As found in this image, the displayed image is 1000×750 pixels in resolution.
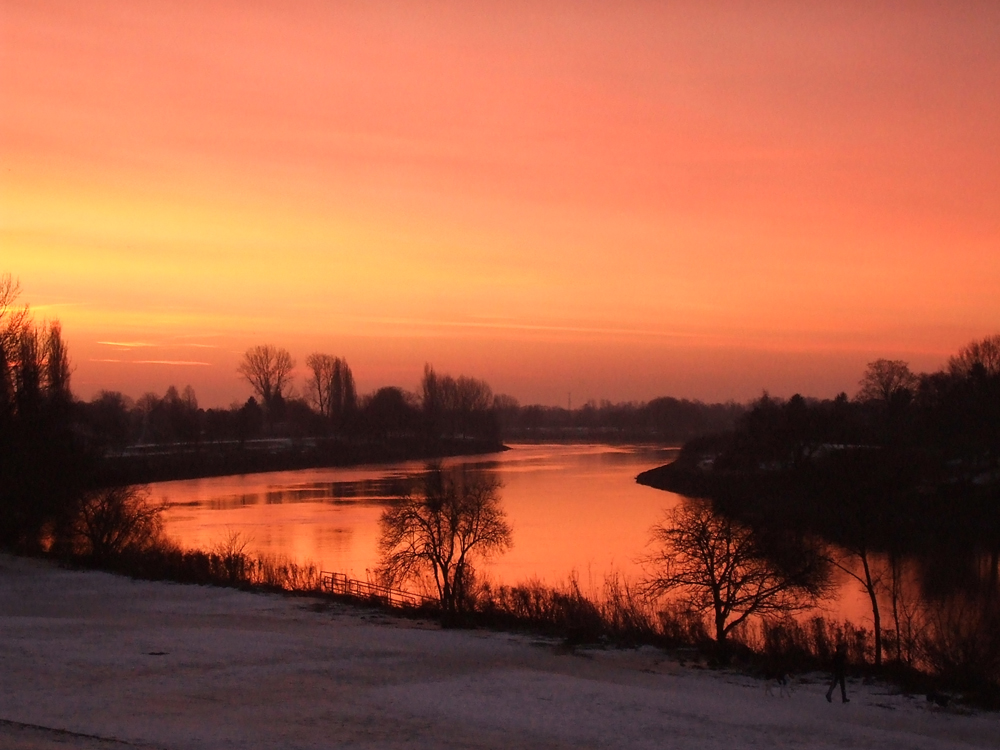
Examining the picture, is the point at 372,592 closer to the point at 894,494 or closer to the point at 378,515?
the point at 894,494

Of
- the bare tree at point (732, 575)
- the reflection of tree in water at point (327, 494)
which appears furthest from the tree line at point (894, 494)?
the reflection of tree in water at point (327, 494)

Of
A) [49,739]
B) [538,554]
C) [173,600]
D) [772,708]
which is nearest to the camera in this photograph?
[49,739]

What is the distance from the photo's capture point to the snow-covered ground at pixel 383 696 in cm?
928

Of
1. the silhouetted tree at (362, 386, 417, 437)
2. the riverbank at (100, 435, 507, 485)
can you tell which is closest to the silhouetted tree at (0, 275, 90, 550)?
the riverbank at (100, 435, 507, 485)

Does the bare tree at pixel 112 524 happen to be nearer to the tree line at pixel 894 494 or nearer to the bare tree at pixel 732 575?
the bare tree at pixel 732 575

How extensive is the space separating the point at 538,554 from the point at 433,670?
536 inches

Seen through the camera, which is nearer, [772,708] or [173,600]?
[772,708]

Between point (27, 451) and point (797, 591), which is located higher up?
point (27, 451)

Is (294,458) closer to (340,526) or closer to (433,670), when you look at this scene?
(340,526)

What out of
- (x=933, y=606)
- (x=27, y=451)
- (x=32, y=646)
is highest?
(x=27, y=451)

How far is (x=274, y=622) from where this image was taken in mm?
16375

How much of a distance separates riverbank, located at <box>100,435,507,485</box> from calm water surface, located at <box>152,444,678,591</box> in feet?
10.7

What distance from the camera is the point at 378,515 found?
116ft

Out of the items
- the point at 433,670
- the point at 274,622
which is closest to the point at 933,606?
the point at 433,670
